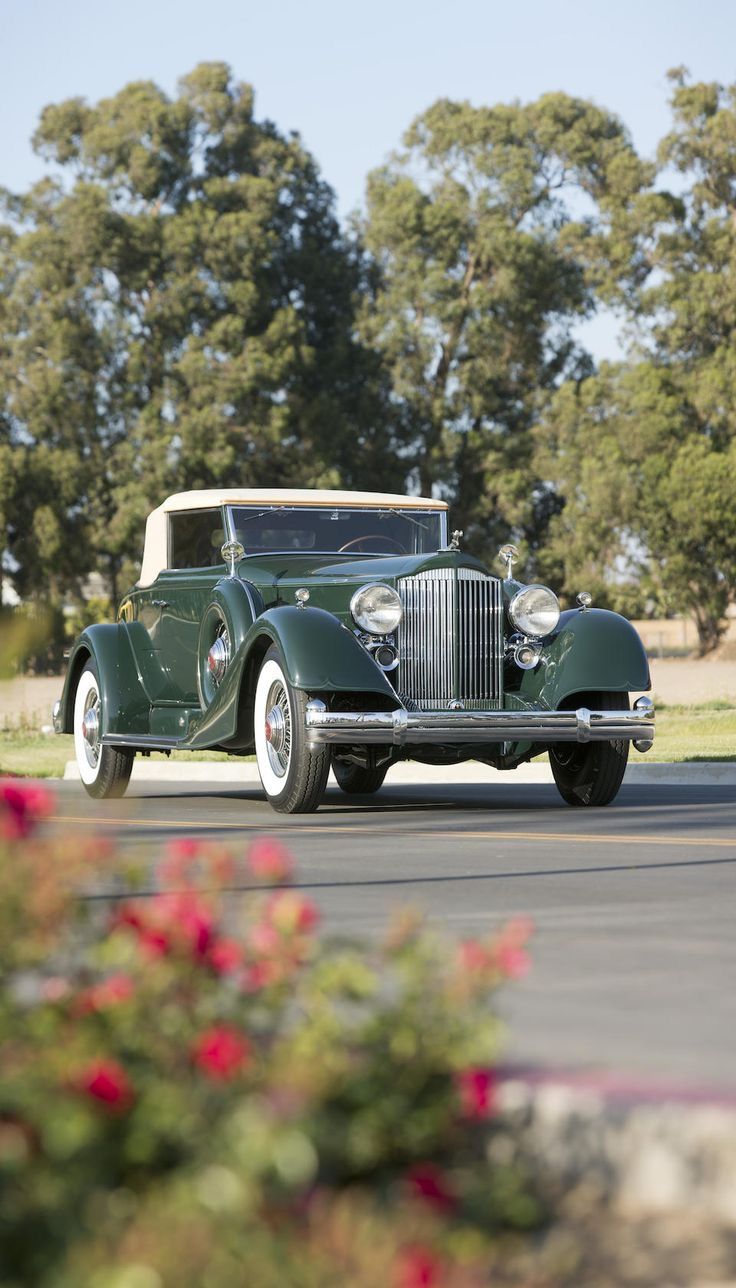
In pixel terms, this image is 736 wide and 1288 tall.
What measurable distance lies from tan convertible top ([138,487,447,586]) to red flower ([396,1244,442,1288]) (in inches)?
488

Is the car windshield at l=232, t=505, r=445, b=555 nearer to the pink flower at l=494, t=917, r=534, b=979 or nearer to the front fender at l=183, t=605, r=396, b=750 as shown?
the front fender at l=183, t=605, r=396, b=750

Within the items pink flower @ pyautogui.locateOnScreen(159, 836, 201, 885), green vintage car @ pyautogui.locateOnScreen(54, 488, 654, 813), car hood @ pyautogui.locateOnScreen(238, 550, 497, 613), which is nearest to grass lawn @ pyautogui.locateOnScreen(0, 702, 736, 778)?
green vintage car @ pyautogui.locateOnScreen(54, 488, 654, 813)

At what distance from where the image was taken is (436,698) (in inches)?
535

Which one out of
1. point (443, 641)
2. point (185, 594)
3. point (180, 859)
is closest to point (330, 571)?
point (443, 641)

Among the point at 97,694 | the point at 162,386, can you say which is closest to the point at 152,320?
the point at 162,386

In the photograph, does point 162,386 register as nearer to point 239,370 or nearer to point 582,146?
point 239,370

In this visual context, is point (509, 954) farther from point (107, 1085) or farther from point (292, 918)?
point (107, 1085)

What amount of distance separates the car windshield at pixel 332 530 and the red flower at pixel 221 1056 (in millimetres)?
11792

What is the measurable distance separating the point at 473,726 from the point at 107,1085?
9814mm

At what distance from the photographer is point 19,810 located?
468 cm

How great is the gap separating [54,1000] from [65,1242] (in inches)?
39.9

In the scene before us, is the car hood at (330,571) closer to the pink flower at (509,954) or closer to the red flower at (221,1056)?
the pink flower at (509,954)

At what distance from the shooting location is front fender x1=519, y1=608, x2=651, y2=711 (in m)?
13.6

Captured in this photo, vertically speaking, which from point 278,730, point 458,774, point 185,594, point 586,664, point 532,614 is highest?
point 185,594
